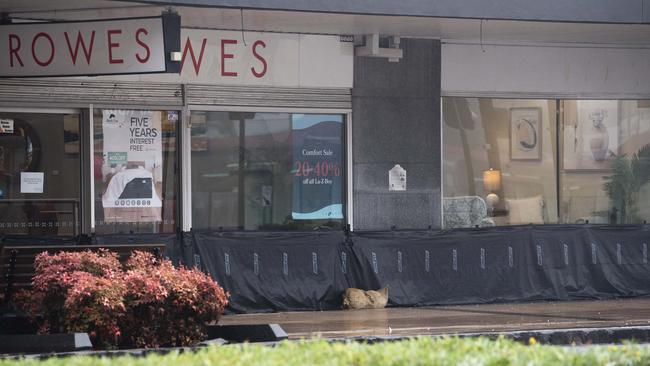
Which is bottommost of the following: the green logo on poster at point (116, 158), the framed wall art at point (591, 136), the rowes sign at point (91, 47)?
the green logo on poster at point (116, 158)

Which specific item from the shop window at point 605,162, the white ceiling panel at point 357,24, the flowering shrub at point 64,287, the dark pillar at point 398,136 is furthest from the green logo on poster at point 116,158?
the shop window at point 605,162

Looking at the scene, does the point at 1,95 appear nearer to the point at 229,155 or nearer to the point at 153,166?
the point at 153,166

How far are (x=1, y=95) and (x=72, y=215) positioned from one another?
1986mm

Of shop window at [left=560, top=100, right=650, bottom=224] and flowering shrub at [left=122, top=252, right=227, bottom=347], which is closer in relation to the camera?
flowering shrub at [left=122, top=252, right=227, bottom=347]

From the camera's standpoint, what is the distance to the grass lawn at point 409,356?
654 centimetres

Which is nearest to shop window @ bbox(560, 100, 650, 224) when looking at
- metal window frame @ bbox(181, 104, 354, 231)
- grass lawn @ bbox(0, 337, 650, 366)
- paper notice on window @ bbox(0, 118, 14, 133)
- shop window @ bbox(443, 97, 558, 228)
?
shop window @ bbox(443, 97, 558, 228)

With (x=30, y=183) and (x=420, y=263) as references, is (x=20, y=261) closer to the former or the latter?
(x=30, y=183)

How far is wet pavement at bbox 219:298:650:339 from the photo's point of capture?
12.9m

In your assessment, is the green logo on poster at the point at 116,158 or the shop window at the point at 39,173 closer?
the shop window at the point at 39,173

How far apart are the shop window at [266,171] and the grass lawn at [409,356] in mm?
8570

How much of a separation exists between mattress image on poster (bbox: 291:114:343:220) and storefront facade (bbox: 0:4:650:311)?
0.9 inches

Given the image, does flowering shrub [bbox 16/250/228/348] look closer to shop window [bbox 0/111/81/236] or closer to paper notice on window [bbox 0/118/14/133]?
shop window [bbox 0/111/81/236]

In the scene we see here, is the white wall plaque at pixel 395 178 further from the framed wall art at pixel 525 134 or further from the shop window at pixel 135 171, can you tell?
the shop window at pixel 135 171

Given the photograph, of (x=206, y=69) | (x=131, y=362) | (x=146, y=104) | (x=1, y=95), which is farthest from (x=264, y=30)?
(x=131, y=362)
